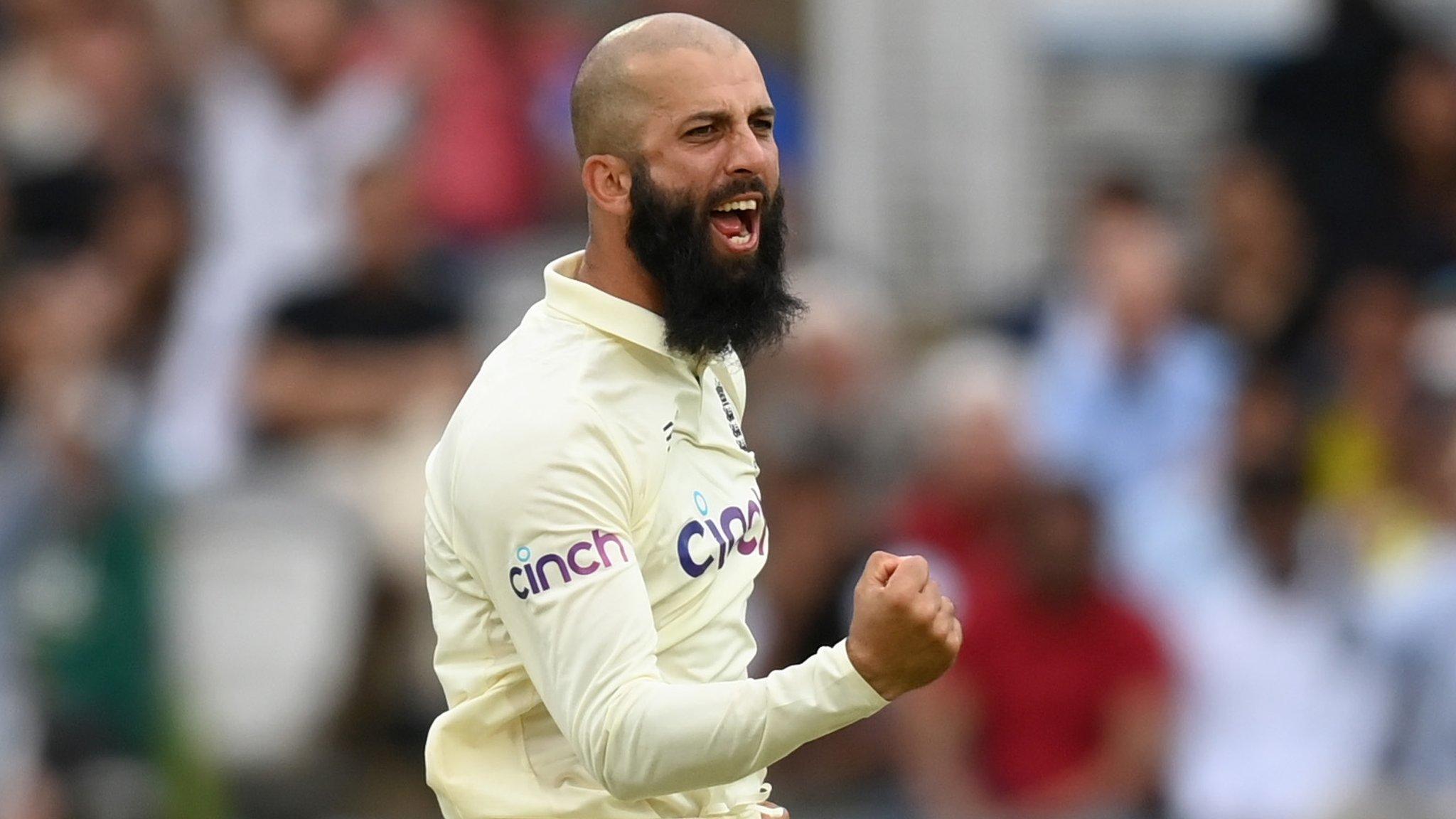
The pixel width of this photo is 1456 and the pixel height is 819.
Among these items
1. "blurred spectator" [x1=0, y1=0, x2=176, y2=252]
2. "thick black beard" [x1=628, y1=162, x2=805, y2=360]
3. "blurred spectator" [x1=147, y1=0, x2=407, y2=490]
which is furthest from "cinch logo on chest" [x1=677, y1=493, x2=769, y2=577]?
"blurred spectator" [x1=0, y1=0, x2=176, y2=252]

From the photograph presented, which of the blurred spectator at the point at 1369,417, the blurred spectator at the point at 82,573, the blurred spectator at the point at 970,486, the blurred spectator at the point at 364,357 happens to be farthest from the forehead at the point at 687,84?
the blurred spectator at the point at 364,357

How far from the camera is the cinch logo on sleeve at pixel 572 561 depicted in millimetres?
3480

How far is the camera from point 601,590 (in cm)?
347

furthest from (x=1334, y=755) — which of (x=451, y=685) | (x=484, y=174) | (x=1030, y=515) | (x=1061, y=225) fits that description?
(x=451, y=685)

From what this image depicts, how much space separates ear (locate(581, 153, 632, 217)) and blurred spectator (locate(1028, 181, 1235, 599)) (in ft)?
16.8

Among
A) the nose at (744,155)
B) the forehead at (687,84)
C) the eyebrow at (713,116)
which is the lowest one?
the nose at (744,155)

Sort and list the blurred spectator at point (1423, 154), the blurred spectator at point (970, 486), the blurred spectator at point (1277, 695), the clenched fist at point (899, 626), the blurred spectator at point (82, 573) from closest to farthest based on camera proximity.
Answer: the clenched fist at point (899, 626) → the blurred spectator at point (1277, 695) → the blurred spectator at point (970, 486) → the blurred spectator at point (82, 573) → the blurred spectator at point (1423, 154)

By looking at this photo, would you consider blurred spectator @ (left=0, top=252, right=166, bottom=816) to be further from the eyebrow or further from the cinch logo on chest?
the eyebrow

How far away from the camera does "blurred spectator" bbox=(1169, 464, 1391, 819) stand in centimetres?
812

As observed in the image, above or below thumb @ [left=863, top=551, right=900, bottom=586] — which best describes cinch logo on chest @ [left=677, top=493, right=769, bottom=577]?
below

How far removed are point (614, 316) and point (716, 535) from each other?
14.2 inches

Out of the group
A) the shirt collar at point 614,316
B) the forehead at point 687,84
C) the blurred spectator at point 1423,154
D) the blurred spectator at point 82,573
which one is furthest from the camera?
Result: the blurred spectator at point 1423,154

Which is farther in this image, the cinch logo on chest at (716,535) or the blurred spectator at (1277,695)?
the blurred spectator at (1277,695)

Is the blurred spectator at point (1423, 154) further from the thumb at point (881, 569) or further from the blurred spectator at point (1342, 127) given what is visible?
the thumb at point (881, 569)
